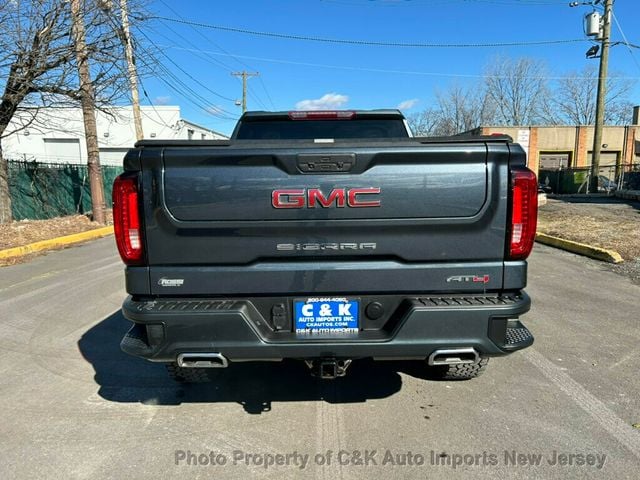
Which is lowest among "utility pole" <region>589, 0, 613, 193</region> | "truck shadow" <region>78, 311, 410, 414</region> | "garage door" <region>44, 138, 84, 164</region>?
"truck shadow" <region>78, 311, 410, 414</region>

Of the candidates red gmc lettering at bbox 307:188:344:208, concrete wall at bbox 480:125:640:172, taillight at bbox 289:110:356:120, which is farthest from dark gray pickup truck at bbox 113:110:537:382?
concrete wall at bbox 480:125:640:172

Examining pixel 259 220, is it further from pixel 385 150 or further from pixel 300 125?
pixel 300 125

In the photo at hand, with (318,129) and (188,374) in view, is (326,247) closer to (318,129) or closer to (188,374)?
(188,374)

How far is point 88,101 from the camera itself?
1262 cm

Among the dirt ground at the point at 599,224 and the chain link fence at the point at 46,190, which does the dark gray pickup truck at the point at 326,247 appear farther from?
the chain link fence at the point at 46,190

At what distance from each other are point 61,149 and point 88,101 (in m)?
29.1

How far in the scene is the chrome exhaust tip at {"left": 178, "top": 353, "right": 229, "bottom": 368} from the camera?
2.61 meters

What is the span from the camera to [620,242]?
9.58 m

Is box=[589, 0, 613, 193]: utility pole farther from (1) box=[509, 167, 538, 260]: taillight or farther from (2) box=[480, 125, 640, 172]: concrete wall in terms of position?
(1) box=[509, 167, 538, 260]: taillight

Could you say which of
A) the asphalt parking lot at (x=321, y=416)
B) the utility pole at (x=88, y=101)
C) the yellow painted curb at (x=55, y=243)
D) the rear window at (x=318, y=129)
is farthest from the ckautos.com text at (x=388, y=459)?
the utility pole at (x=88, y=101)

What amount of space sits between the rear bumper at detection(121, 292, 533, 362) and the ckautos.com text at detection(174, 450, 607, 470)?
2.01ft

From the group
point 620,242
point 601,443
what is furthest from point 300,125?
point 620,242

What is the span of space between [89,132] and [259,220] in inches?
563

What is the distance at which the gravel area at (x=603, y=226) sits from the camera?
8.66 meters
